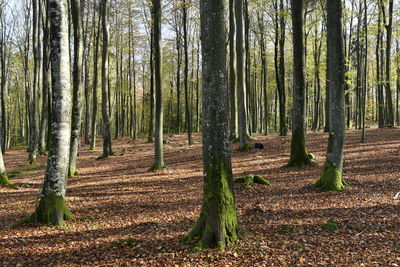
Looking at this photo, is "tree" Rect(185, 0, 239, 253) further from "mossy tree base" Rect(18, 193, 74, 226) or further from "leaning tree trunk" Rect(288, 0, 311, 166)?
"leaning tree trunk" Rect(288, 0, 311, 166)

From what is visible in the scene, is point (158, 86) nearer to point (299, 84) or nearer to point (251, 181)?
point (299, 84)

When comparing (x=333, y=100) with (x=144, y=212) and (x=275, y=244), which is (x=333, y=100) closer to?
(x=275, y=244)

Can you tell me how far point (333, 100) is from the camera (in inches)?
328

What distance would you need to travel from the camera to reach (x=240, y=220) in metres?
6.45

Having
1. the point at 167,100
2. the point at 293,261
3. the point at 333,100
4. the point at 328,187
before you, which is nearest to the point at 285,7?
the point at 333,100

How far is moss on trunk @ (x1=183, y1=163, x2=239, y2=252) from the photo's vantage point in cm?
482

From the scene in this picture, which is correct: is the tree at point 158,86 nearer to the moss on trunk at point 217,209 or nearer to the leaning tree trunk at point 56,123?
the leaning tree trunk at point 56,123

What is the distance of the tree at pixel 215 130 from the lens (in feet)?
15.9

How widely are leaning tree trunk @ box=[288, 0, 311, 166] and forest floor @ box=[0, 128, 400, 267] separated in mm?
929

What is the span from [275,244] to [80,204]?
6.01 m

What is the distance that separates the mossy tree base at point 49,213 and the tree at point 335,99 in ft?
23.2

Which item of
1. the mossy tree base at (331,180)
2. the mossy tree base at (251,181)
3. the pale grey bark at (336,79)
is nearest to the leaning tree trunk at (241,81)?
the mossy tree base at (251,181)

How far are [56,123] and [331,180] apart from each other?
7484 mm

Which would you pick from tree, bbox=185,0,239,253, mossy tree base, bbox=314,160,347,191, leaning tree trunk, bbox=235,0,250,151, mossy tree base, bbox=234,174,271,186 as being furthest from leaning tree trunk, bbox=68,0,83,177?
mossy tree base, bbox=314,160,347,191
